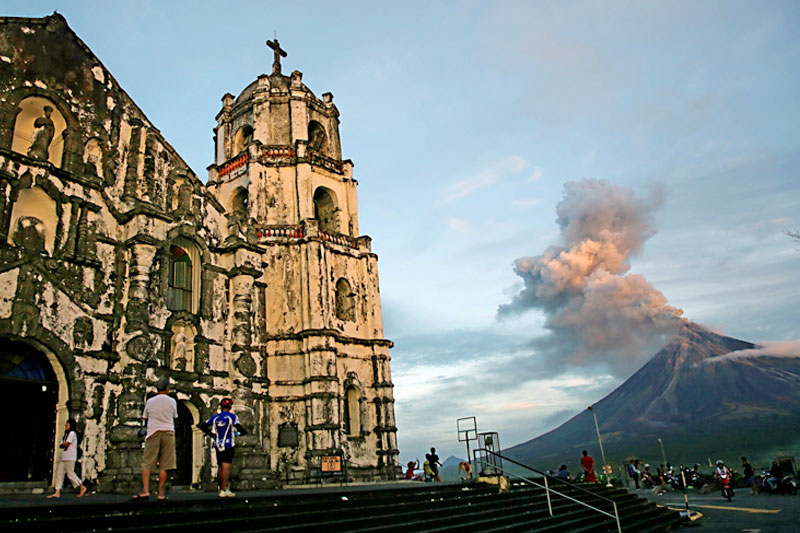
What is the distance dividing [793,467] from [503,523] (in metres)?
20.4

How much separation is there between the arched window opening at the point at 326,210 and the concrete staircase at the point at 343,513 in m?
16.2

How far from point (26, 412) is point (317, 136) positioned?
63.4 ft

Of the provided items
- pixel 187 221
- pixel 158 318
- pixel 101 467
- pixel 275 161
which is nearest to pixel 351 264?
pixel 275 161

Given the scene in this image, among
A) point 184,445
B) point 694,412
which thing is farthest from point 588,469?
point 694,412

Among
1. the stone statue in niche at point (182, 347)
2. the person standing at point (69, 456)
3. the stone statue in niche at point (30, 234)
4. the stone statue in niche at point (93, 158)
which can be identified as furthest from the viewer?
the stone statue in niche at point (182, 347)

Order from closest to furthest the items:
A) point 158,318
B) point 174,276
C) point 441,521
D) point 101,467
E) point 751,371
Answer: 1. point 441,521
2. point 101,467
3. point 158,318
4. point 174,276
5. point 751,371

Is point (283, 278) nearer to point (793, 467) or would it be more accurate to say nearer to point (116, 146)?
point (116, 146)

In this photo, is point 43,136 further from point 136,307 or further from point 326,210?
point 326,210

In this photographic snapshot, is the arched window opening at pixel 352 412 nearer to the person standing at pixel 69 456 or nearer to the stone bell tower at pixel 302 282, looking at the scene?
the stone bell tower at pixel 302 282

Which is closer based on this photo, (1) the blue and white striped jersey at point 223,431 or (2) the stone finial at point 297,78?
(1) the blue and white striped jersey at point 223,431

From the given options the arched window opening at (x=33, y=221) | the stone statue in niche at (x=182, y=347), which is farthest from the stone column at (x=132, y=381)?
the arched window opening at (x=33, y=221)

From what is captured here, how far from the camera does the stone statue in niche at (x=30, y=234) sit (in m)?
12.9

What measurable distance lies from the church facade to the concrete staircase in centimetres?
393

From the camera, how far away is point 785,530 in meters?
11.0
